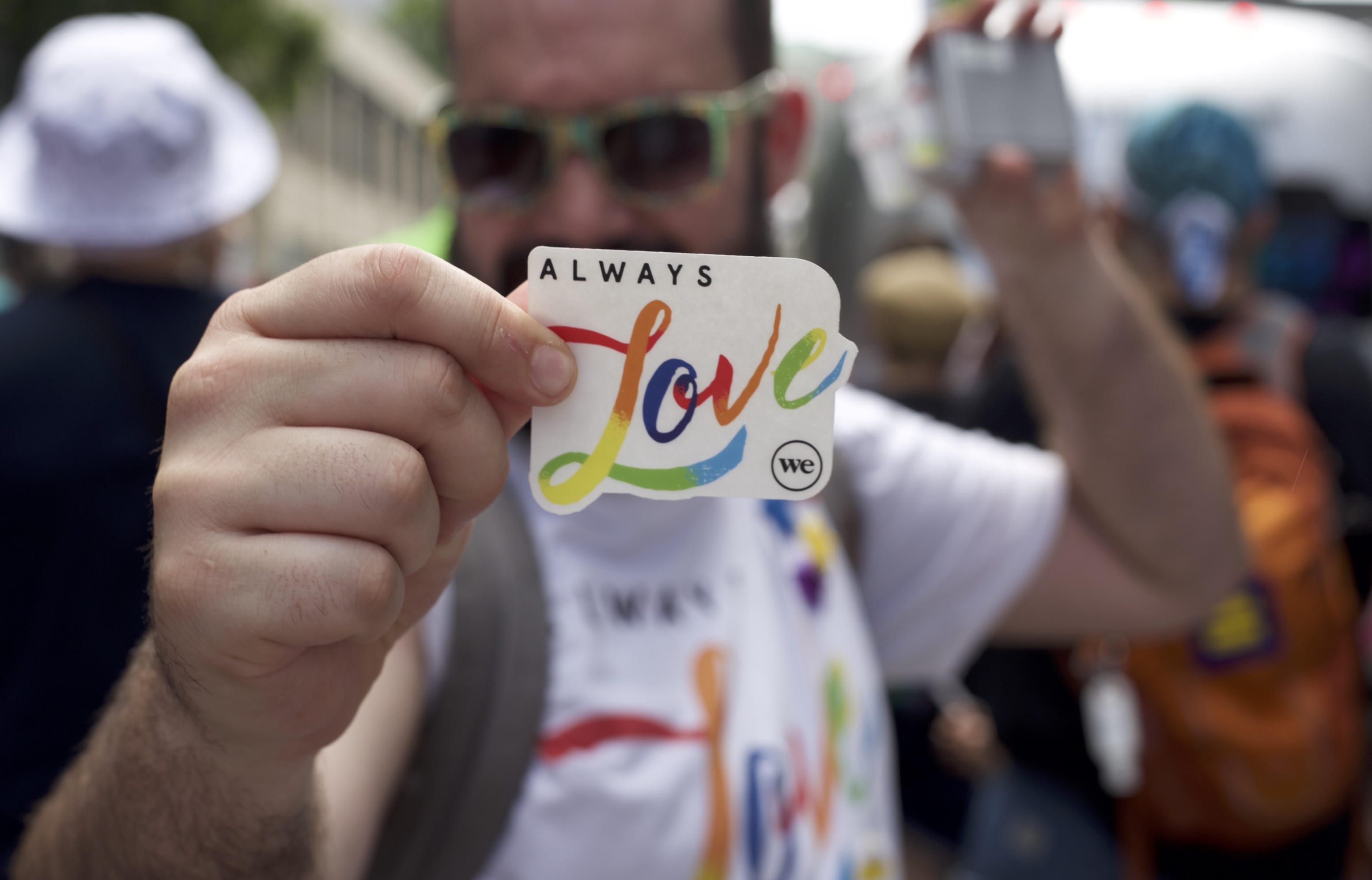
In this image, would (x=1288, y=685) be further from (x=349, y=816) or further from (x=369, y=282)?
(x=369, y=282)

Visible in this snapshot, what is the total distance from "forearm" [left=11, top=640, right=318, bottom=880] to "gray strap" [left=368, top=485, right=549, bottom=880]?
19 cm

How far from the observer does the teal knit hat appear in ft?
7.09

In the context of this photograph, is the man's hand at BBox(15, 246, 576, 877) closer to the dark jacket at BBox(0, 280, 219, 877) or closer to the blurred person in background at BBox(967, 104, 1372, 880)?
the dark jacket at BBox(0, 280, 219, 877)

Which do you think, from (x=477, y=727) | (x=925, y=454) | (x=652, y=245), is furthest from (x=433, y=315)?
(x=925, y=454)

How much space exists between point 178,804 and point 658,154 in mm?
594

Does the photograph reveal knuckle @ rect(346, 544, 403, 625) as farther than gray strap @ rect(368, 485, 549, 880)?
No

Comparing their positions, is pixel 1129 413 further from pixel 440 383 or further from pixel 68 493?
pixel 68 493

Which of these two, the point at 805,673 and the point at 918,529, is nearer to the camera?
the point at 805,673

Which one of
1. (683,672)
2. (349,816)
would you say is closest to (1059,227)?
(683,672)

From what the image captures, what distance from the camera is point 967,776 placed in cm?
305

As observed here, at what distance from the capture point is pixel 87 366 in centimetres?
122

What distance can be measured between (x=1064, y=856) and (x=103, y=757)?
205 centimetres

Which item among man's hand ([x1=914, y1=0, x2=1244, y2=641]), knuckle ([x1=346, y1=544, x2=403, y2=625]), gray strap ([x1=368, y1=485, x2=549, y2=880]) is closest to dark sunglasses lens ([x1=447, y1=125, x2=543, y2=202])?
gray strap ([x1=368, y1=485, x2=549, y2=880])

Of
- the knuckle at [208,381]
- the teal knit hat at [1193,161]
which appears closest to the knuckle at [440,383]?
the knuckle at [208,381]
